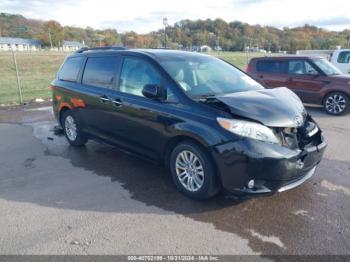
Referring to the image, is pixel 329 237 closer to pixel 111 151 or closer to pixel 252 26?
pixel 111 151

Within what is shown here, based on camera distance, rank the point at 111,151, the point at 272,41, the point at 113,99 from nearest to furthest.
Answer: the point at 113,99
the point at 111,151
the point at 272,41

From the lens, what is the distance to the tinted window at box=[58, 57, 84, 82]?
538 cm

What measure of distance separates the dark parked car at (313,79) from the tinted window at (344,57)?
4410 mm

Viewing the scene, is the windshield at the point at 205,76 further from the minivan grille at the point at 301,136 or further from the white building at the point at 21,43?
the white building at the point at 21,43

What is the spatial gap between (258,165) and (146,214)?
1312 mm

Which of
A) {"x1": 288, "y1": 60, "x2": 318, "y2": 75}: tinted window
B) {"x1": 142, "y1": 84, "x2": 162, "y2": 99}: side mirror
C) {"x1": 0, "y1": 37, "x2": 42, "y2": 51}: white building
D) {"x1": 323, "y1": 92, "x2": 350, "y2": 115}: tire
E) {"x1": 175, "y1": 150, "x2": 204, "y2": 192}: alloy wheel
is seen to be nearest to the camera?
{"x1": 175, "y1": 150, "x2": 204, "y2": 192}: alloy wheel

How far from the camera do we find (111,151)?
5453 millimetres

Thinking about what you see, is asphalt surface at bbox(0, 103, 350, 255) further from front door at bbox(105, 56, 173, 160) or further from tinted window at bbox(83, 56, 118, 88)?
tinted window at bbox(83, 56, 118, 88)

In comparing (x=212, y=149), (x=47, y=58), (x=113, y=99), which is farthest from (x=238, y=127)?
(x=47, y=58)

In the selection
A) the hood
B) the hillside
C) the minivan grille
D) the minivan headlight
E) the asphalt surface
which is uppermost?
the hillside

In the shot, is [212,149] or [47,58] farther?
[47,58]

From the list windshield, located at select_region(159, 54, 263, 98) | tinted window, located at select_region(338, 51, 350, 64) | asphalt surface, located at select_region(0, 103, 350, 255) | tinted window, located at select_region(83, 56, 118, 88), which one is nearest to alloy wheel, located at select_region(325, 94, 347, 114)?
asphalt surface, located at select_region(0, 103, 350, 255)

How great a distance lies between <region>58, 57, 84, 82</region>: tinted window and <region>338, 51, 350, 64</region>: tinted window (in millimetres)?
11316

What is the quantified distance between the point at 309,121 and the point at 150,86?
6.59ft
